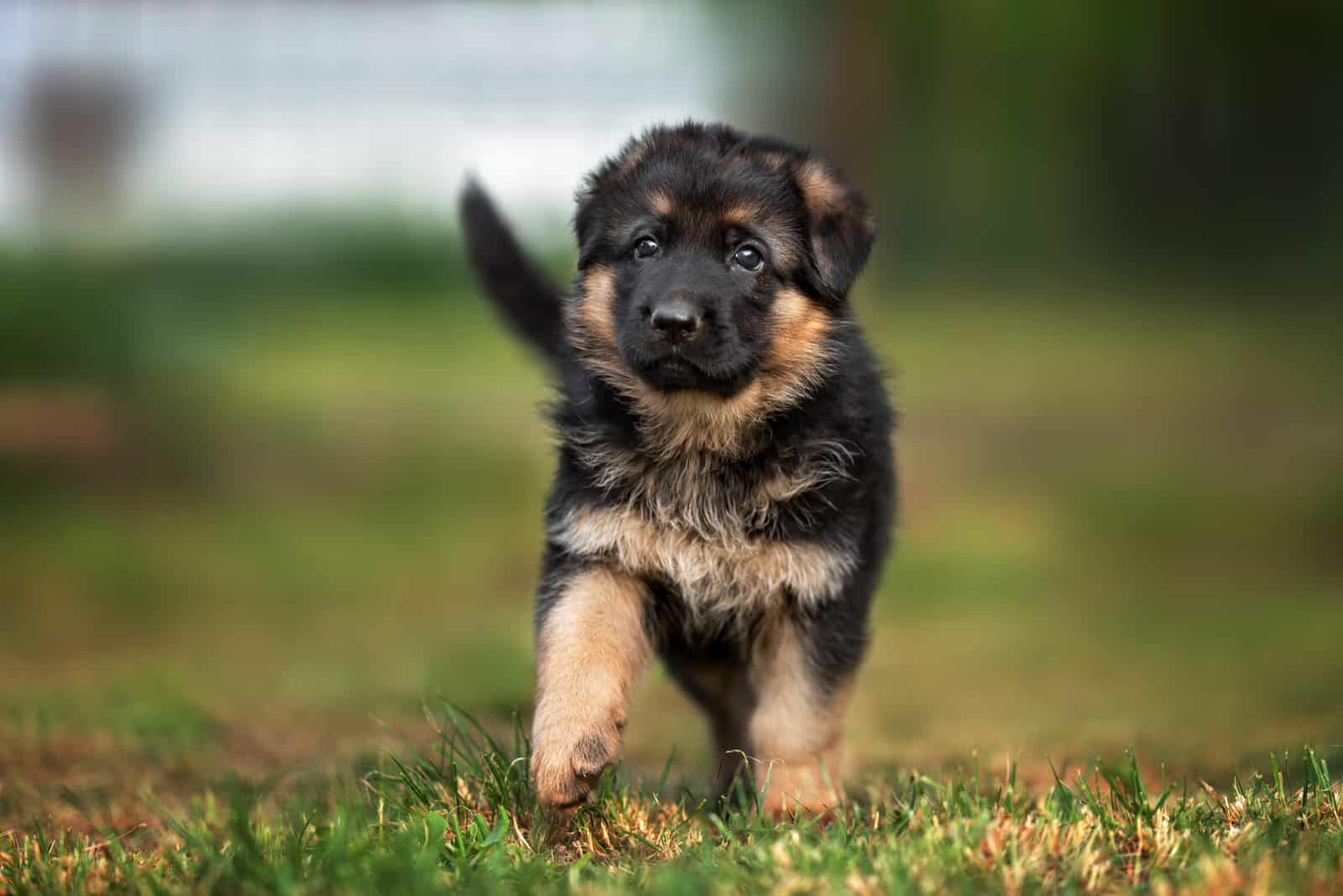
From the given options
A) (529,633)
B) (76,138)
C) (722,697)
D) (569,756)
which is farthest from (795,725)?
(76,138)

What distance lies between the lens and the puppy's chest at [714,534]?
3.63 meters

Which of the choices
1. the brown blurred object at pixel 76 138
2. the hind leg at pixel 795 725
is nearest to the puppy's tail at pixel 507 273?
the hind leg at pixel 795 725

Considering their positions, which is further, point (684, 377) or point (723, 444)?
point (723, 444)

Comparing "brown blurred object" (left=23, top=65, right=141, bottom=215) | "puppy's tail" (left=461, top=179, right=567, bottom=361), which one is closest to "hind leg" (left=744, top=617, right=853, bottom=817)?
"puppy's tail" (left=461, top=179, right=567, bottom=361)

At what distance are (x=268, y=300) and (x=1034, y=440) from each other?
719cm

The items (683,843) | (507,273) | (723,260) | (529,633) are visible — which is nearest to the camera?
(683,843)

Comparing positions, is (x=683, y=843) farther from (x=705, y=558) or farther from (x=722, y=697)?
(x=722, y=697)

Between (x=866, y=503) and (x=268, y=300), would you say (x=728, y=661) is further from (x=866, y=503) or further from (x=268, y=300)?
(x=268, y=300)

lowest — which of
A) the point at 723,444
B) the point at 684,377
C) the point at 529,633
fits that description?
the point at 529,633

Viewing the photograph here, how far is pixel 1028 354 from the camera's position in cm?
1338

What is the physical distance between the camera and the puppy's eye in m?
3.80

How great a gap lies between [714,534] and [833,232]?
0.93 m

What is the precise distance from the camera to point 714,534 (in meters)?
3.67

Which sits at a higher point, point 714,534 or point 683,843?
point 714,534
